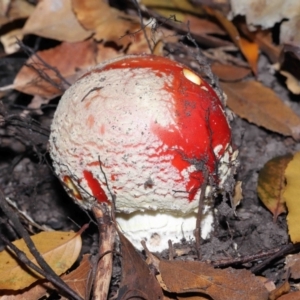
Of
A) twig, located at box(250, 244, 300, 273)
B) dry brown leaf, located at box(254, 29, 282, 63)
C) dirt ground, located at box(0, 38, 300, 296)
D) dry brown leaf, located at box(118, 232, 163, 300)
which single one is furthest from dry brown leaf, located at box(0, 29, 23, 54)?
twig, located at box(250, 244, 300, 273)

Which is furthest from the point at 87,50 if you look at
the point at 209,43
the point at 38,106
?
the point at 209,43

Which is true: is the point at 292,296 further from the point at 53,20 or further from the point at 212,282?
the point at 53,20

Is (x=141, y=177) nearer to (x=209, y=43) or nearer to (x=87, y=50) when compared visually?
(x=87, y=50)

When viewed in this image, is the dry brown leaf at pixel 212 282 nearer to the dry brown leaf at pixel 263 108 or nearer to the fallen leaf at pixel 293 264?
the fallen leaf at pixel 293 264

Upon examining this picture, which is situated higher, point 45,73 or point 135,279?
point 45,73

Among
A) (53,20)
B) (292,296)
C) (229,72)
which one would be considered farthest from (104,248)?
(53,20)
